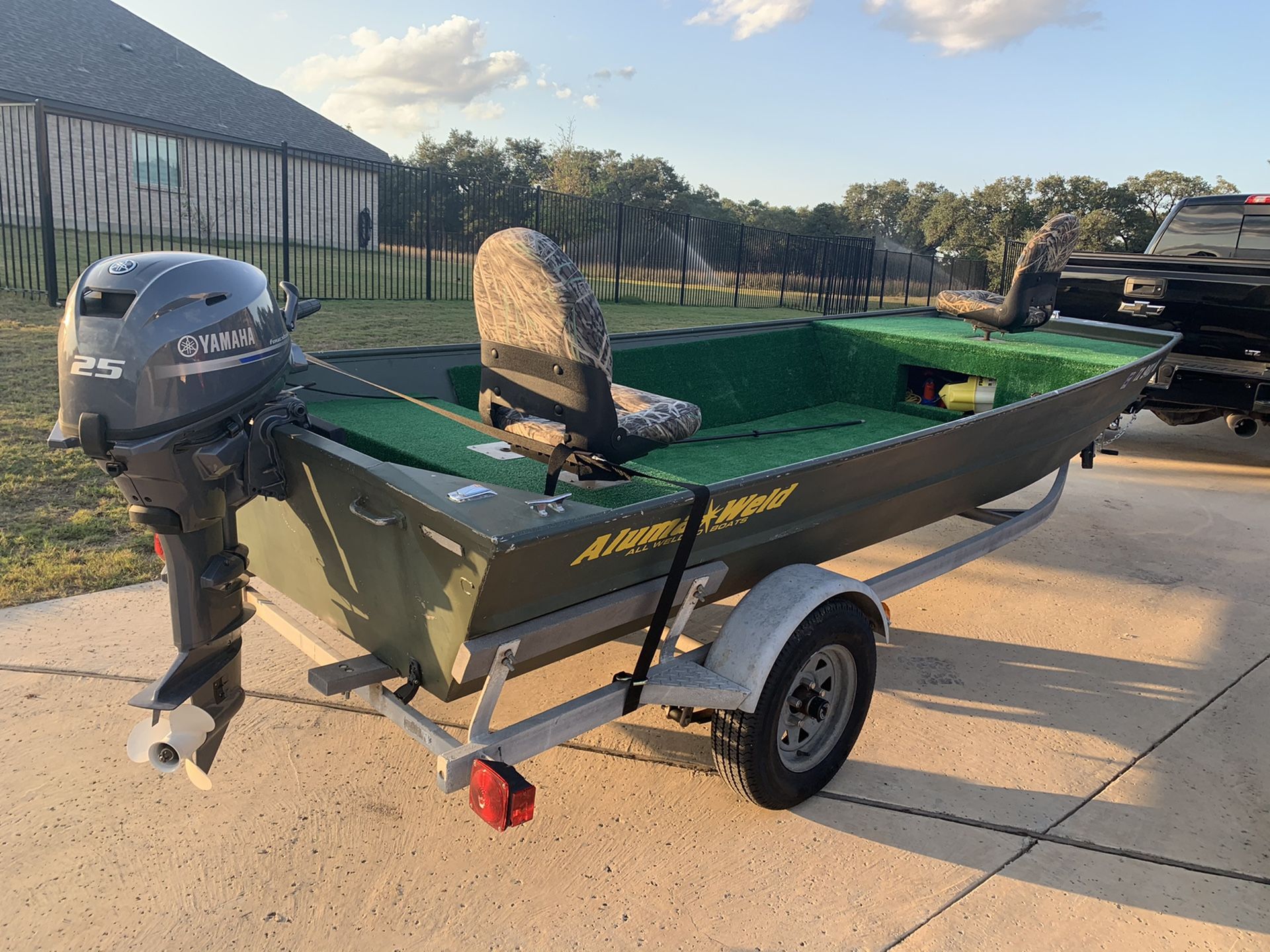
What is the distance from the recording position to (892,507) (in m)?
3.27

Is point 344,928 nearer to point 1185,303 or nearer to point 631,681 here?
point 631,681

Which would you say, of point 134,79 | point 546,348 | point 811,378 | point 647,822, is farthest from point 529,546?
point 134,79

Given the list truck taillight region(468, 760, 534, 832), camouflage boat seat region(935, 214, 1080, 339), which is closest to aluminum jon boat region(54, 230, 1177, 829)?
truck taillight region(468, 760, 534, 832)

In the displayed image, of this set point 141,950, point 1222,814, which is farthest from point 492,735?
point 1222,814

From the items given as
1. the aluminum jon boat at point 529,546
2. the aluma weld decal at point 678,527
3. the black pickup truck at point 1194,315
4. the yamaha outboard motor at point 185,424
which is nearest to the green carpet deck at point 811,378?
the aluminum jon boat at point 529,546

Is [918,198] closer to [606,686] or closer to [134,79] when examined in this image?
[134,79]

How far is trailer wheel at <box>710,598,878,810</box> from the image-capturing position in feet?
8.38

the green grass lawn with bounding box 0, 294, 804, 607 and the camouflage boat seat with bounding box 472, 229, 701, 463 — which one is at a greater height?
the camouflage boat seat with bounding box 472, 229, 701, 463

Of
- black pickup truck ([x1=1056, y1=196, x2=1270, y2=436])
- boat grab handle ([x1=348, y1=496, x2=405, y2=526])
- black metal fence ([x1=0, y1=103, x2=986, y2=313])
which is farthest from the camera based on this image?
black metal fence ([x1=0, y1=103, x2=986, y2=313])

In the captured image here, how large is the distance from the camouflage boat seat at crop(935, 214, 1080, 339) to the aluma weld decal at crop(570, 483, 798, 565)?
3.19 m

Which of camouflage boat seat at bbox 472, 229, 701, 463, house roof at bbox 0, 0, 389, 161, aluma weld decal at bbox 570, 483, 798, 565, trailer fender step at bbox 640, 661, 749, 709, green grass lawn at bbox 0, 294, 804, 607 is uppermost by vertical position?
Result: house roof at bbox 0, 0, 389, 161

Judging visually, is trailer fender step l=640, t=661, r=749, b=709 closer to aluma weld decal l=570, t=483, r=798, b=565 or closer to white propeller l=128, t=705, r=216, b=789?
aluma weld decal l=570, t=483, r=798, b=565

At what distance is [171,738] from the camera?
2078 mm

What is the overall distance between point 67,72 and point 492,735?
27.1 meters
